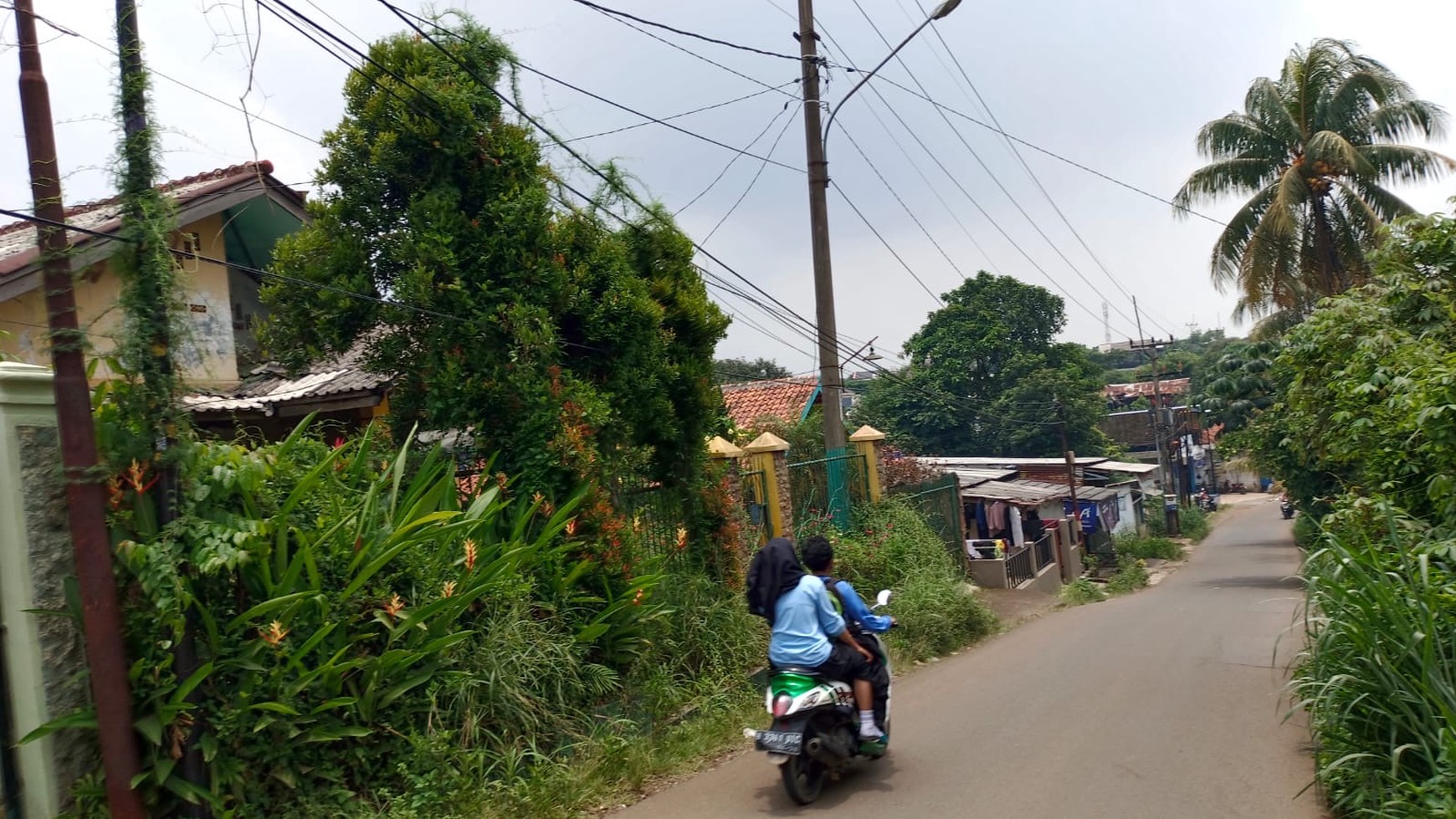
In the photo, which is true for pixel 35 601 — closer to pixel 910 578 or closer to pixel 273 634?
pixel 273 634

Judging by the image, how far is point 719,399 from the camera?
9.98 m

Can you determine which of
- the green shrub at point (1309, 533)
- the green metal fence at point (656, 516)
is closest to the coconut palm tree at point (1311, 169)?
the green shrub at point (1309, 533)

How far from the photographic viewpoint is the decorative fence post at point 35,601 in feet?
15.9

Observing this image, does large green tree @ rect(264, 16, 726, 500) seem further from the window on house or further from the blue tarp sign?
the blue tarp sign

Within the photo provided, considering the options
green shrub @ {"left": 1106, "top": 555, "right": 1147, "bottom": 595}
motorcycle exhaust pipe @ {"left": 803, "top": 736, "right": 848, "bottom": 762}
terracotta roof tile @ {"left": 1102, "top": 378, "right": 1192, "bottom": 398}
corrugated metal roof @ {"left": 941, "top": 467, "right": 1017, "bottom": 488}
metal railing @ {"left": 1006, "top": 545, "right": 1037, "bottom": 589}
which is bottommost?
green shrub @ {"left": 1106, "top": 555, "right": 1147, "bottom": 595}

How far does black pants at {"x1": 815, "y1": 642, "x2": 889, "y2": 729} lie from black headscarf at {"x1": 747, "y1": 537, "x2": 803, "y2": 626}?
44 cm

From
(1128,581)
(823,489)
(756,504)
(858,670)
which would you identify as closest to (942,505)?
(823,489)

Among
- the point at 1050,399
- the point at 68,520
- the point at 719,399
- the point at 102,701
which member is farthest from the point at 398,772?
the point at 1050,399

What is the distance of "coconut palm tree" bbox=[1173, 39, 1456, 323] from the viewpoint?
1991 cm

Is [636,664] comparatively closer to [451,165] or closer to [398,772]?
[398,772]

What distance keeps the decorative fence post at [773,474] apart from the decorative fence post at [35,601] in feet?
25.9

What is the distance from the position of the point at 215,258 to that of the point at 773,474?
→ 6.39 metres

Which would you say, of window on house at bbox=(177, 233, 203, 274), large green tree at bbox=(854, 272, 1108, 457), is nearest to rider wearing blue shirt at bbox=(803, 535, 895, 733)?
window on house at bbox=(177, 233, 203, 274)

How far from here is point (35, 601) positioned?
496cm
